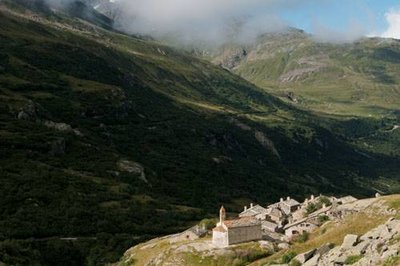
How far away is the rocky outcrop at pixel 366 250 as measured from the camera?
182ft

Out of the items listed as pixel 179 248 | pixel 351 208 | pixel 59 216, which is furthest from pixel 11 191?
pixel 351 208

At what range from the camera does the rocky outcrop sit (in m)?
55.5

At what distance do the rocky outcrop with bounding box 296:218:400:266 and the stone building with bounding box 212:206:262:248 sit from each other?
32.0 meters

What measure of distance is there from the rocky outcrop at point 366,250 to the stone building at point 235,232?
3200 cm

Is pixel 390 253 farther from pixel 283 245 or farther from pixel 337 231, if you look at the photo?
pixel 283 245

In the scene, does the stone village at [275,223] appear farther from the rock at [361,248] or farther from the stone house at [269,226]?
the rock at [361,248]

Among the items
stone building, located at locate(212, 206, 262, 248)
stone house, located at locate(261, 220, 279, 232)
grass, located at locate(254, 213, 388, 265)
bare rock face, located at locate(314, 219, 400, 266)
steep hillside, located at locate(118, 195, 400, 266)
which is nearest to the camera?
bare rock face, located at locate(314, 219, 400, 266)

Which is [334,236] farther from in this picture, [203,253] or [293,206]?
[293,206]

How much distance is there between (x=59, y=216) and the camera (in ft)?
564

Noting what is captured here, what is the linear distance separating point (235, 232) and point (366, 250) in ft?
149

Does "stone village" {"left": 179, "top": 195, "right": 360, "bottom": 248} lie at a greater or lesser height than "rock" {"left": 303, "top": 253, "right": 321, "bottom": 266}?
greater

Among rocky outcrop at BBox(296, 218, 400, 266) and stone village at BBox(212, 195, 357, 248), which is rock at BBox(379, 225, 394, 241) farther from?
stone village at BBox(212, 195, 357, 248)

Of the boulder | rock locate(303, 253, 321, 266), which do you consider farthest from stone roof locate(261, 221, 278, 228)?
rock locate(303, 253, 321, 266)

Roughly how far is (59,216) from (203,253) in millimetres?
80040
